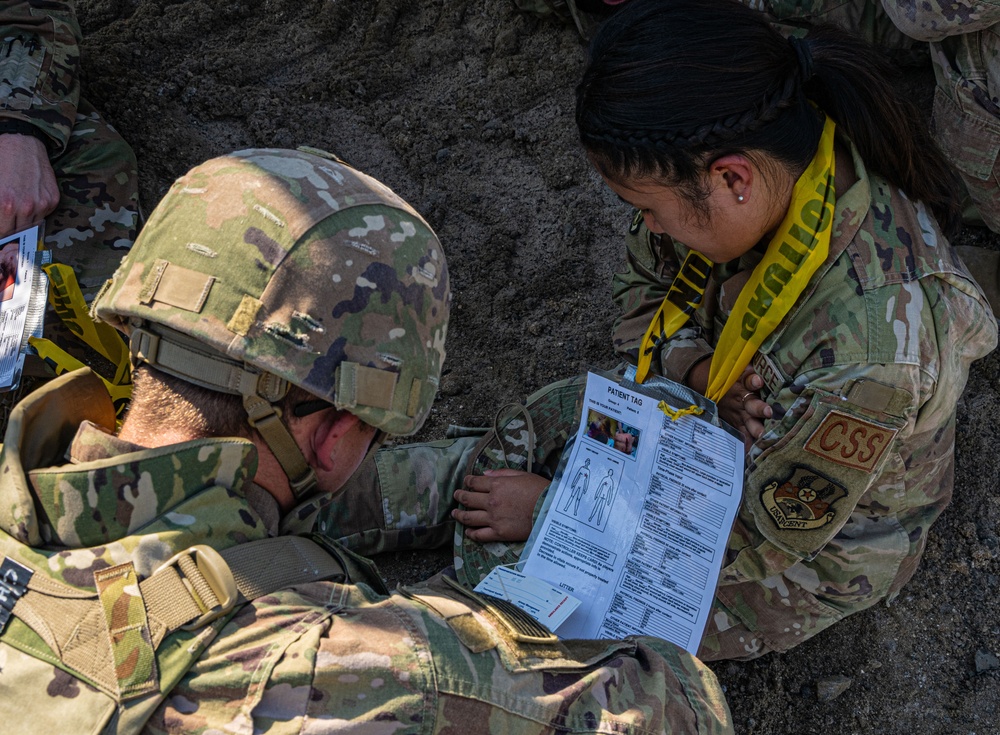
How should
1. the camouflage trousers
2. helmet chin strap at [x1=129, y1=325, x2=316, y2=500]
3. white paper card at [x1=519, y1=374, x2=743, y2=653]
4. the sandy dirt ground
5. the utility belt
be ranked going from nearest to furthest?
the utility belt
helmet chin strap at [x1=129, y1=325, x2=316, y2=500]
white paper card at [x1=519, y1=374, x2=743, y2=653]
the camouflage trousers
the sandy dirt ground

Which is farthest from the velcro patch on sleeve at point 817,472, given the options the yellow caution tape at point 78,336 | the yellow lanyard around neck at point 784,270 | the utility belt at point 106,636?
the yellow caution tape at point 78,336

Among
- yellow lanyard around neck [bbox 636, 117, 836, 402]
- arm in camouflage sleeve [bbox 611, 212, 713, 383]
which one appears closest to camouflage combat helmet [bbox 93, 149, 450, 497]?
yellow lanyard around neck [bbox 636, 117, 836, 402]

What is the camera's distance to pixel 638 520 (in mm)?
2088

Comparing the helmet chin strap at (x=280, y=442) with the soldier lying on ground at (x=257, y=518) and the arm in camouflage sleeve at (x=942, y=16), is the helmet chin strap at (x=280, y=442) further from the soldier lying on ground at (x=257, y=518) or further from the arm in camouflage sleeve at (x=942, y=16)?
the arm in camouflage sleeve at (x=942, y=16)

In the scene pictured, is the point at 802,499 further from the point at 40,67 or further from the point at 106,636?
the point at 40,67

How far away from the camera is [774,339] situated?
1.96m

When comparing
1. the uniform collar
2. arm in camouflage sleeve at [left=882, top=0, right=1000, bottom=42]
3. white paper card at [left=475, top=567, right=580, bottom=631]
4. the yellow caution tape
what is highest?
arm in camouflage sleeve at [left=882, top=0, right=1000, bottom=42]

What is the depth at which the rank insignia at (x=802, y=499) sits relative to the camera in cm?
186

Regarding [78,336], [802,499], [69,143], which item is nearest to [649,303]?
[802,499]

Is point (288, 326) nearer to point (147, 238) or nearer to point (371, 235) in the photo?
point (371, 235)

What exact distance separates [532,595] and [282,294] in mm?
878

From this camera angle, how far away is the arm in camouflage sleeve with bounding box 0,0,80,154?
2869mm

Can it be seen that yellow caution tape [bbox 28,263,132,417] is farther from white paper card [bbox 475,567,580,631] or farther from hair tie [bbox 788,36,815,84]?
hair tie [bbox 788,36,815,84]

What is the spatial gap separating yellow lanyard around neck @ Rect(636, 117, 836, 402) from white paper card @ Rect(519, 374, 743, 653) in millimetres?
179
